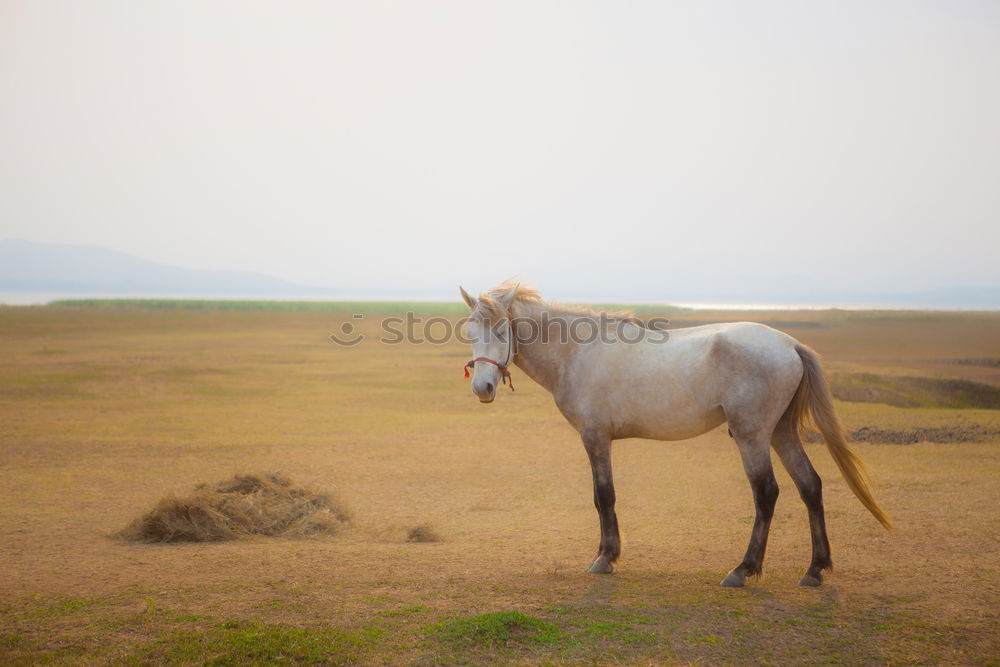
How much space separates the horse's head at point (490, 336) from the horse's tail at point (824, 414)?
8.45 feet

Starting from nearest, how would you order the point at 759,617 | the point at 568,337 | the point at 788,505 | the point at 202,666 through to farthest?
the point at 202,666
the point at 759,617
the point at 568,337
the point at 788,505

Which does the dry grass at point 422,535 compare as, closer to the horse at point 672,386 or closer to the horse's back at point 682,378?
the horse at point 672,386

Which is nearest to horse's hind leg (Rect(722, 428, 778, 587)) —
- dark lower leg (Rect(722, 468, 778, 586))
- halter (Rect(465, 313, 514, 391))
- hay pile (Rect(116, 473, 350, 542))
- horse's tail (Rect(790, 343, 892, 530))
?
dark lower leg (Rect(722, 468, 778, 586))

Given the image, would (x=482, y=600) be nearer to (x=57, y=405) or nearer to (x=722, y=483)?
(x=722, y=483)

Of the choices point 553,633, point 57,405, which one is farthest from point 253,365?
point 553,633

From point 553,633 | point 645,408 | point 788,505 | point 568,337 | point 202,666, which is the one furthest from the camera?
point 788,505

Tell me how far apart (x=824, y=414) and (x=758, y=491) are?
86 cm

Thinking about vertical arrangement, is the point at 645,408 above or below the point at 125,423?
above

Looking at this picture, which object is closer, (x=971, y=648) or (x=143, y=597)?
(x=971, y=648)

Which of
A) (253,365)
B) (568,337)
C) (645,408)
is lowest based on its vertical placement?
(253,365)

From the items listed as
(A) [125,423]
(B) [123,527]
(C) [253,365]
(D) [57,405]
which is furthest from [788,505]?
(C) [253,365]

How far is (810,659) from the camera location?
14.2 ft

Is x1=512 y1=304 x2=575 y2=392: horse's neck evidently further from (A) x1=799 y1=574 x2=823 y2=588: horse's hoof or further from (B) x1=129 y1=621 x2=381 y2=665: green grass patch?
(B) x1=129 y1=621 x2=381 y2=665: green grass patch

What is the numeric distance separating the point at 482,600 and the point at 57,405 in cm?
1547
